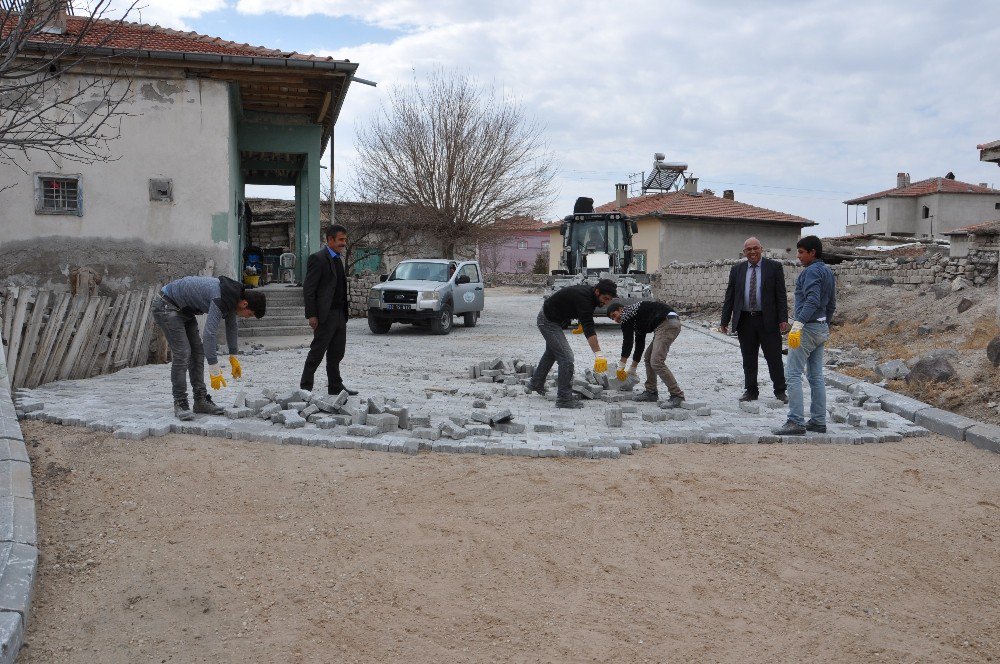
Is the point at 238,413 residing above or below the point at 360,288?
below

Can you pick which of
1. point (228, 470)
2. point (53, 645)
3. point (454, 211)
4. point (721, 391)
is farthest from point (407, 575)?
point (454, 211)

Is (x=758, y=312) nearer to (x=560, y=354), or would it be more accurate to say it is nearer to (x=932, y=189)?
(x=560, y=354)

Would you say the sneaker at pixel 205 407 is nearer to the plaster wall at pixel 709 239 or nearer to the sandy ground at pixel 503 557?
the sandy ground at pixel 503 557

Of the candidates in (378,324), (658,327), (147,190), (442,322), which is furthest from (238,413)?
(442,322)

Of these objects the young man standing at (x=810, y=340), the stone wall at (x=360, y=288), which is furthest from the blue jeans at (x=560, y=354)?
the stone wall at (x=360, y=288)

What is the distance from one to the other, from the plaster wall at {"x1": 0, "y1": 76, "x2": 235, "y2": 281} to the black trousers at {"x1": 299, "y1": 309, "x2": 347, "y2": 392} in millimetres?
7253

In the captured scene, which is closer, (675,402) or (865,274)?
(675,402)

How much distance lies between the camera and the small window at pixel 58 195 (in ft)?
46.8

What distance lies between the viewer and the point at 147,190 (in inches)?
577

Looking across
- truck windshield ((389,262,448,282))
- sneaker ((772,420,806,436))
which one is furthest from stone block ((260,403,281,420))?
truck windshield ((389,262,448,282))

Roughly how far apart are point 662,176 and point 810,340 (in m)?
44.1

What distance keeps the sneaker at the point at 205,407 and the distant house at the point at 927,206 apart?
50.8 m

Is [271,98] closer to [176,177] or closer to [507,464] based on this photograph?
[176,177]

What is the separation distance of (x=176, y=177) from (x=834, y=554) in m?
13.3
